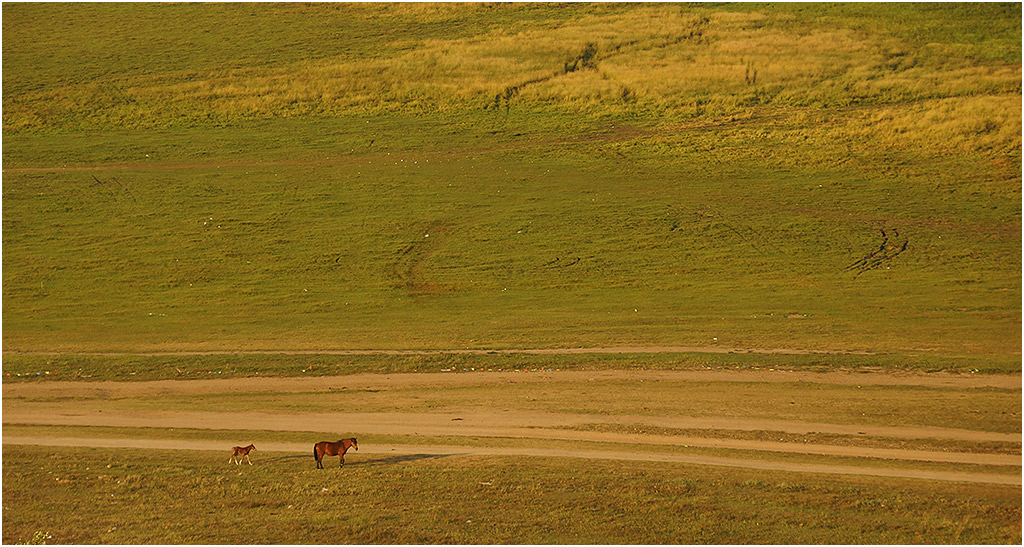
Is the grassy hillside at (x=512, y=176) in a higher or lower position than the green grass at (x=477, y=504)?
higher

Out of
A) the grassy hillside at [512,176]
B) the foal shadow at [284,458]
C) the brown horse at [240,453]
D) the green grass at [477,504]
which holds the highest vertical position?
the grassy hillside at [512,176]

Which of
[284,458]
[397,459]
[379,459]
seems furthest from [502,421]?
[284,458]

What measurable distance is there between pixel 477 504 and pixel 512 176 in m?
32.1

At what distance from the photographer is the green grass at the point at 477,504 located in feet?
44.5

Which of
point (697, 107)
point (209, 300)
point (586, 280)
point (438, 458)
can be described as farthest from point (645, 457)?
point (697, 107)

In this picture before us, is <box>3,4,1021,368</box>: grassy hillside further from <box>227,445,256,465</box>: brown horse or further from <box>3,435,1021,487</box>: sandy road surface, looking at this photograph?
<box>227,445,256,465</box>: brown horse

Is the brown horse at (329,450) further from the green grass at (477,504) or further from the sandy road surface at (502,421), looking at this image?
the sandy road surface at (502,421)

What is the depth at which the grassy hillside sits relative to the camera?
30547 mm

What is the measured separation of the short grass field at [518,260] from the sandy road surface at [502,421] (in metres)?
0.18

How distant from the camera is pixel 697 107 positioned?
5341 cm

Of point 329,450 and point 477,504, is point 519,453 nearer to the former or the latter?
point 477,504

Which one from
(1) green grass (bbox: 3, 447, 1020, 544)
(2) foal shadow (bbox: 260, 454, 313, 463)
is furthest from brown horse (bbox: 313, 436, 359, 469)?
(2) foal shadow (bbox: 260, 454, 313, 463)

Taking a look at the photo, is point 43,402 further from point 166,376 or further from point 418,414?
point 418,414

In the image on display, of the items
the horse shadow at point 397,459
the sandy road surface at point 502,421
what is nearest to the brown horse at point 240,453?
the sandy road surface at point 502,421
